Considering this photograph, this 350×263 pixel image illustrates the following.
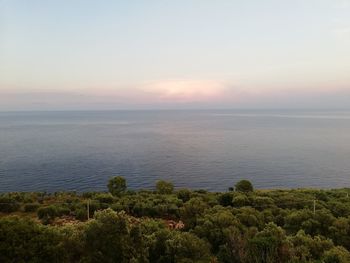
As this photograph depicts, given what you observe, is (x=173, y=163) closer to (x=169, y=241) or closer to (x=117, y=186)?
(x=117, y=186)

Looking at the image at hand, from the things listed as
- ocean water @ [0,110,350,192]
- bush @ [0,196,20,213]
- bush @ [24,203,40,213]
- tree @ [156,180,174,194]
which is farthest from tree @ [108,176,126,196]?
ocean water @ [0,110,350,192]

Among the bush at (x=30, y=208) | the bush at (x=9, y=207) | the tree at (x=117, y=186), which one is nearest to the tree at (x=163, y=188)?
the tree at (x=117, y=186)

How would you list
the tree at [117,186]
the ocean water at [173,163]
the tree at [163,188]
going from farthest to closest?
the ocean water at [173,163] < the tree at [163,188] < the tree at [117,186]

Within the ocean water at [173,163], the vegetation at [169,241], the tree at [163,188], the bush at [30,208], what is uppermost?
the vegetation at [169,241]

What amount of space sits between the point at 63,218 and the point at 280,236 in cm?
1812

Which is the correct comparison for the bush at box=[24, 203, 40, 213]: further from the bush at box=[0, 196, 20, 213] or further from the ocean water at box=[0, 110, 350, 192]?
the ocean water at box=[0, 110, 350, 192]

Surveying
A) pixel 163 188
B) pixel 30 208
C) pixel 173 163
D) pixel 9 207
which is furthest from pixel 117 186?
pixel 173 163

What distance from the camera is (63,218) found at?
26922 mm

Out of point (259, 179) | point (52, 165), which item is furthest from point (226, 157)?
point (52, 165)

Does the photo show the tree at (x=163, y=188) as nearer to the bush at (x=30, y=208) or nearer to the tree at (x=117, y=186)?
the tree at (x=117, y=186)

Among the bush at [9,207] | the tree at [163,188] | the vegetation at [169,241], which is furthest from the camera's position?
the tree at [163,188]

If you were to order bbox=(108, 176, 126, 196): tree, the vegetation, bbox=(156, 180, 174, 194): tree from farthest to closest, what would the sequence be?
bbox=(156, 180, 174, 194): tree < bbox=(108, 176, 126, 196): tree < the vegetation

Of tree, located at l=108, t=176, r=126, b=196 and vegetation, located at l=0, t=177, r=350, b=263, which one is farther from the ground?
vegetation, located at l=0, t=177, r=350, b=263

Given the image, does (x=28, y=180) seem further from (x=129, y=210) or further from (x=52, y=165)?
(x=129, y=210)
